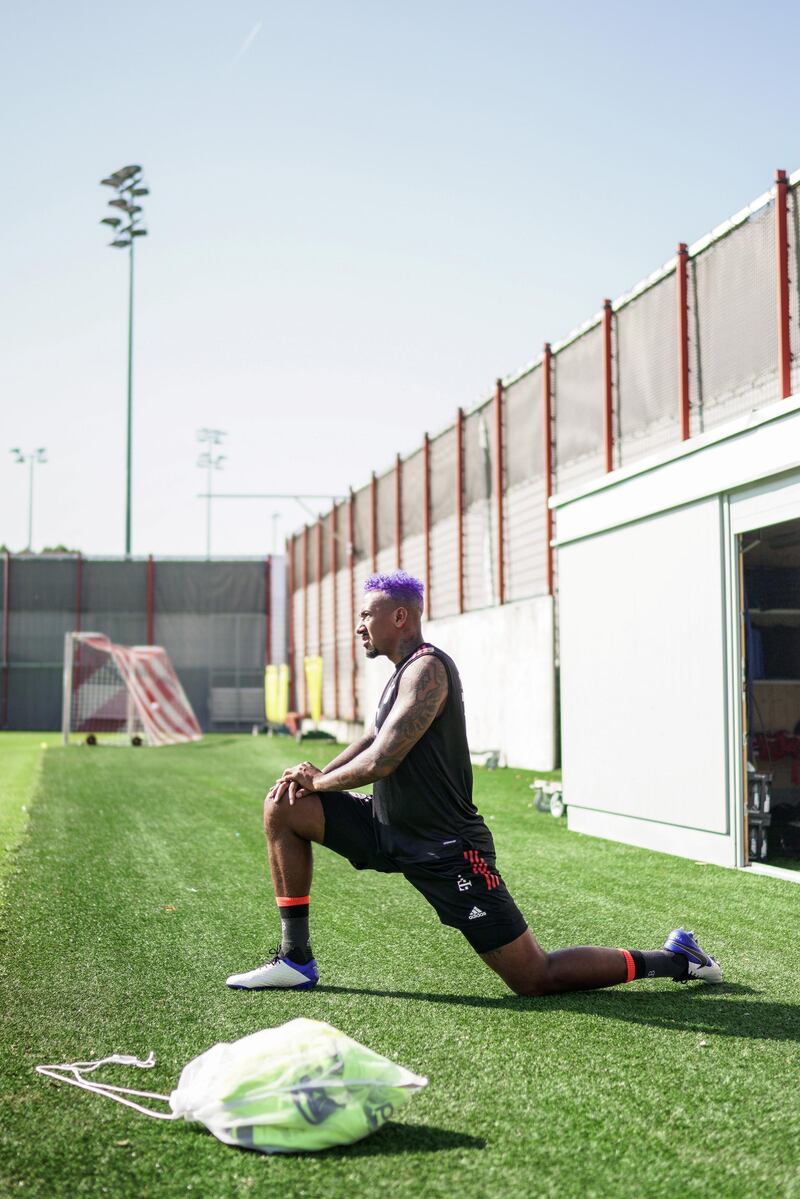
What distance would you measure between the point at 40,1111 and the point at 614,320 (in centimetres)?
1173

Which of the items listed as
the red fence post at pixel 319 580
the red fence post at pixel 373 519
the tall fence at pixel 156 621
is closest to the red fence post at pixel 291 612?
the tall fence at pixel 156 621

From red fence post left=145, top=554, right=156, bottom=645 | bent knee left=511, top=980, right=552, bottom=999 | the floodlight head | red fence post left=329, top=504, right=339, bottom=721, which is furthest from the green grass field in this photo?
the floodlight head

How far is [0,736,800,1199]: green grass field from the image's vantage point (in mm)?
2707

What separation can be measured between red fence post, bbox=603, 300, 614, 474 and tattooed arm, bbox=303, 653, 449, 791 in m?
9.48

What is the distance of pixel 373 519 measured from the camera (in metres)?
25.1

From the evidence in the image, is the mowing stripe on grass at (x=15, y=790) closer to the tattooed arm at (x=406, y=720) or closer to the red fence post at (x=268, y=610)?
the tattooed arm at (x=406, y=720)

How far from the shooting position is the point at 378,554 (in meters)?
24.8

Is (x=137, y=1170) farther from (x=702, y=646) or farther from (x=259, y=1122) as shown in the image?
(x=702, y=646)

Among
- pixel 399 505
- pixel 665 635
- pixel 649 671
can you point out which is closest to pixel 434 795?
pixel 665 635

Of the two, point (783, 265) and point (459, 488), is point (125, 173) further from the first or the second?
point (783, 265)

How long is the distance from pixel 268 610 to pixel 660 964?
31.6m

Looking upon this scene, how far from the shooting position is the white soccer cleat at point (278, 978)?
4.39 metres

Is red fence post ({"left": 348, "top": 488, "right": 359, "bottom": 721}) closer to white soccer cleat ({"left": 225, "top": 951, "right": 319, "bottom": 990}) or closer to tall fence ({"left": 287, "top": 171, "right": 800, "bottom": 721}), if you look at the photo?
tall fence ({"left": 287, "top": 171, "right": 800, "bottom": 721})

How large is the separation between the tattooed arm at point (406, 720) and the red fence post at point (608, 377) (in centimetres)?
948
